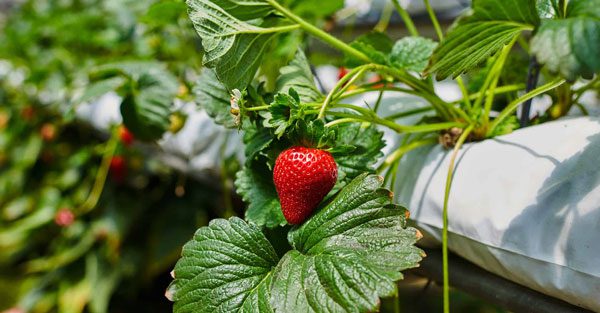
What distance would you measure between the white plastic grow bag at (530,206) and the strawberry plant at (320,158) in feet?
0.09

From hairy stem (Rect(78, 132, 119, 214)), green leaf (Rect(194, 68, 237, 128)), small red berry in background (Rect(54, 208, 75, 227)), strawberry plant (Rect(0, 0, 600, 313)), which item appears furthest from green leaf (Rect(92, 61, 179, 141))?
small red berry in background (Rect(54, 208, 75, 227))

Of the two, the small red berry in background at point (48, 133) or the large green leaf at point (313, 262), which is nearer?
the large green leaf at point (313, 262)

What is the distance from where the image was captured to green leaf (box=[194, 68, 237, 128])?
594 mm

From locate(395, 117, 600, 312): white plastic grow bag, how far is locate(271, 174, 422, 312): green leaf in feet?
0.35

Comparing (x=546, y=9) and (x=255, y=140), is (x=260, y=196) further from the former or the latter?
(x=546, y=9)

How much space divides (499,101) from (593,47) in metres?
0.44

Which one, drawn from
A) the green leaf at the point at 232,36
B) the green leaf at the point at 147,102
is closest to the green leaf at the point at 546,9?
the green leaf at the point at 232,36

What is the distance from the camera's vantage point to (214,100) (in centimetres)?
61

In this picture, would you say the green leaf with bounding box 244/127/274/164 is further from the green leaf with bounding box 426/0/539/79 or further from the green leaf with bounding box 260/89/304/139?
the green leaf with bounding box 426/0/539/79

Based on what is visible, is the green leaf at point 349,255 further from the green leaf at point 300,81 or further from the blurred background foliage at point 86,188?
the blurred background foliage at point 86,188

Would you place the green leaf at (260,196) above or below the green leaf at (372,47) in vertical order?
below

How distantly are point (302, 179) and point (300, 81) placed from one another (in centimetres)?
14

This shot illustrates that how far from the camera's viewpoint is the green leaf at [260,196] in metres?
0.49

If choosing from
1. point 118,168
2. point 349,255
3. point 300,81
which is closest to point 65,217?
point 118,168
